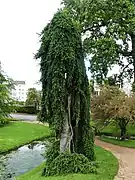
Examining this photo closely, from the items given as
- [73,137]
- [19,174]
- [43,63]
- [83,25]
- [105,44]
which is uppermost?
[83,25]

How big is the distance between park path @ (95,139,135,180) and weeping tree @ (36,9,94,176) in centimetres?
228

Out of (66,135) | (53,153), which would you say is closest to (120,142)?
(66,135)

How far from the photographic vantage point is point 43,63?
1468cm

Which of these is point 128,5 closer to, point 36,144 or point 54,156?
point 36,144

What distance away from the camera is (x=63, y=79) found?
551 inches

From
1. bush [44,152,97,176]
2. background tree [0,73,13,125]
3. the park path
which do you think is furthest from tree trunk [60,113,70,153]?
background tree [0,73,13,125]

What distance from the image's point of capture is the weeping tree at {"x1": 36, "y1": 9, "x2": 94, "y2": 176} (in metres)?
13.9

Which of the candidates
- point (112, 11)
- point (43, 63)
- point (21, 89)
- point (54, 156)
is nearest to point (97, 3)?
point (112, 11)

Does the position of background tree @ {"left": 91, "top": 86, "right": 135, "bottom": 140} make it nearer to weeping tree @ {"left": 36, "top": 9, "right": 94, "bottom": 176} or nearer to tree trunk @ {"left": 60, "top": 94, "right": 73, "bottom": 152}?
weeping tree @ {"left": 36, "top": 9, "right": 94, "bottom": 176}

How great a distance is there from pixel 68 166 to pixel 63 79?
3.39 m

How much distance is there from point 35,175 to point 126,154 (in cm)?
717

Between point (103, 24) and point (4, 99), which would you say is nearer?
point (4, 99)

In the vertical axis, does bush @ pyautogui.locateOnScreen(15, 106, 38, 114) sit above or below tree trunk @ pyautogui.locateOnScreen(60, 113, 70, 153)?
above

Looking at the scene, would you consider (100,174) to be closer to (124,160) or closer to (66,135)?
(66,135)
